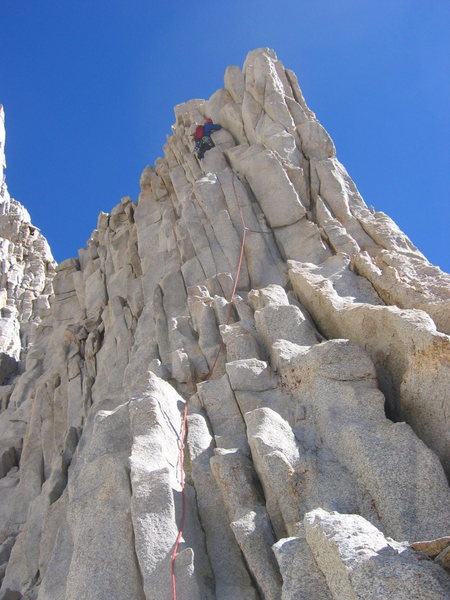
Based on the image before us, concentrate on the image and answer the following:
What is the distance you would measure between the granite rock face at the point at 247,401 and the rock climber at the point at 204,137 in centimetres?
77

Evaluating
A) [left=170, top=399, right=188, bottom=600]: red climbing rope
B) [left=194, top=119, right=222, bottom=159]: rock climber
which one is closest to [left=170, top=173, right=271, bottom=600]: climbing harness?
[left=170, top=399, right=188, bottom=600]: red climbing rope

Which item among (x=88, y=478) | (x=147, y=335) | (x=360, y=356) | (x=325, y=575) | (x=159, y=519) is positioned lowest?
(x=325, y=575)

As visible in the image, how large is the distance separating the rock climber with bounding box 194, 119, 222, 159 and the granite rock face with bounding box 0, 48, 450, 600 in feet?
2.52

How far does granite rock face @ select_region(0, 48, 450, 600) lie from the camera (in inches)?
470

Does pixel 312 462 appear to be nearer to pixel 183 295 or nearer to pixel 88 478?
pixel 88 478

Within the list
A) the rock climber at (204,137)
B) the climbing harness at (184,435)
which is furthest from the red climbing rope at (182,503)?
the rock climber at (204,137)

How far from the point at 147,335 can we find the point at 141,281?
7518mm

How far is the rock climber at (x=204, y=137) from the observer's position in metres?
37.1

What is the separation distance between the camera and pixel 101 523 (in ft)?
43.9

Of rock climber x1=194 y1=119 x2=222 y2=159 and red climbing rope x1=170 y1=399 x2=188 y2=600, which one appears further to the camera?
rock climber x1=194 y1=119 x2=222 y2=159

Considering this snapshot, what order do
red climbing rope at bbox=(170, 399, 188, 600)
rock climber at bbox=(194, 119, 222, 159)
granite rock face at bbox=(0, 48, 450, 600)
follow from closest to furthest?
red climbing rope at bbox=(170, 399, 188, 600), granite rock face at bbox=(0, 48, 450, 600), rock climber at bbox=(194, 119, 222, 159)

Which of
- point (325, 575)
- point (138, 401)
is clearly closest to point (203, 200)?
point (138, 401)

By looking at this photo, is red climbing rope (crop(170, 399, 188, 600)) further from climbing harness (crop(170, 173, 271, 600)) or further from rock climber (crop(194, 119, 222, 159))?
rock climber (crop(194, 119, 222, 159))

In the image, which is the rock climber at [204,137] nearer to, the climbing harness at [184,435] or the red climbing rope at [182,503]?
the climbing harness at [184,435]
